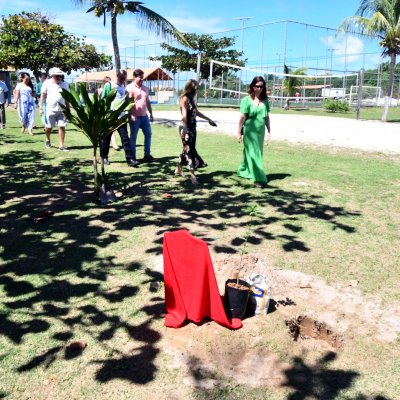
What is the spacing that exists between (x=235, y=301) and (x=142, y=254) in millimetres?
1541

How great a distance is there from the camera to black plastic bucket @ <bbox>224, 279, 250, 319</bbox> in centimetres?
333

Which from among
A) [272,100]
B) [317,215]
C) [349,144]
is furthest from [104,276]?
[272,100]

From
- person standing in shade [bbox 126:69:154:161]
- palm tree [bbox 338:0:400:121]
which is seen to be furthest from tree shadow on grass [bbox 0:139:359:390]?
palm tree [bbox 338:0:400:121]

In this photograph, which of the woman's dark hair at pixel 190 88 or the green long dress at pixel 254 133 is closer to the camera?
the woman's dark hair at pixel 190 88

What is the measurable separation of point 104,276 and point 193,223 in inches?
69.8

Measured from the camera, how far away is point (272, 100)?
1513 inches

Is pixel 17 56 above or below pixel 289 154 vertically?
above

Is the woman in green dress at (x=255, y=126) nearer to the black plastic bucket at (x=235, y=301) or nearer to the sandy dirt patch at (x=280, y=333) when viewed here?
the sandy dirt patch at (x=280, y=333)

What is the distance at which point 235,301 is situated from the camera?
333 centimetres

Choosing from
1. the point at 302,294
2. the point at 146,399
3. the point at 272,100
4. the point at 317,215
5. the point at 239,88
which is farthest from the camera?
the point at 272,100

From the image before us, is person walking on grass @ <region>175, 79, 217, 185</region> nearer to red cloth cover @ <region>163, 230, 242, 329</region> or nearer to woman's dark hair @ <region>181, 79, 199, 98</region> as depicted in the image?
woman's dark hair @ <region>181, 79, 199, 98</region>

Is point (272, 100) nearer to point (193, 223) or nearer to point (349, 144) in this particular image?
point (349, 144)

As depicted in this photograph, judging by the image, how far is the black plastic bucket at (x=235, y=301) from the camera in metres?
3.33

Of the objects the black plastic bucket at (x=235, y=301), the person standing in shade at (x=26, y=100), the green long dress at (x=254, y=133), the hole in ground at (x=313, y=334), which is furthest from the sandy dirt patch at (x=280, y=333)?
the person standing in shade at (x=26, y=100)
